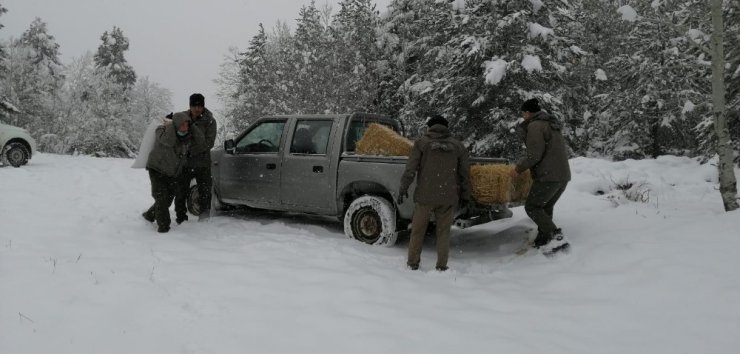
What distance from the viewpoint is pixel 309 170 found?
6930mm

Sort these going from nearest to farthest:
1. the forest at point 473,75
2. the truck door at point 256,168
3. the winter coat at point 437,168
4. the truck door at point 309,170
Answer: the winter coat at point 437,168 < the truck door at point 309,170 < the truck door at point 256,168 < the forest at point 473,75

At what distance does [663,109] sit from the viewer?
2034 centimetres

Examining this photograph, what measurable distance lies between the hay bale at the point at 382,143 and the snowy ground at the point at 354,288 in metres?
1.29

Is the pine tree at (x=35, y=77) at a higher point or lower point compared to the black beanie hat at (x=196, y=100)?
higher

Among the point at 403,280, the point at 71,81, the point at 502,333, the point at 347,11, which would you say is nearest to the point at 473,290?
the point at 403,280

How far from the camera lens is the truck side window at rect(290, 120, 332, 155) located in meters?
6.96

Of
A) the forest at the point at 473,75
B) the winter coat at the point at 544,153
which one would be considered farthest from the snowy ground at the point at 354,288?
the forest at the point at 473,75

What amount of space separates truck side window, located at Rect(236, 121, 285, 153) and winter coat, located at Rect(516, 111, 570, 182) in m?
3.68

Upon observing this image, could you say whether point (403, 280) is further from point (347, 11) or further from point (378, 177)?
point (347, 11)

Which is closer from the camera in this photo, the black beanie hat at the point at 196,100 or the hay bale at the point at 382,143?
the hay bale at the point at 382,143

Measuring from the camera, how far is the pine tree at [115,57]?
35.6m

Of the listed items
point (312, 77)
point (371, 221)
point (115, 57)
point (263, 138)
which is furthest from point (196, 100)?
point (115, 57)

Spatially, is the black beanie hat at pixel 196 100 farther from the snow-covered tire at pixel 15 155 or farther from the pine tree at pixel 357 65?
the pine tree at pixel 357 65

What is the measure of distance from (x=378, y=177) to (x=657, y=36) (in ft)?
66.0
